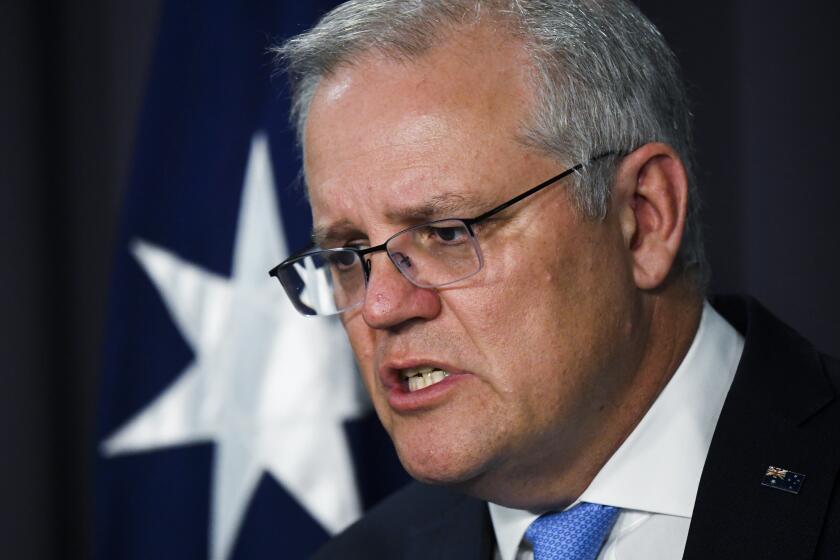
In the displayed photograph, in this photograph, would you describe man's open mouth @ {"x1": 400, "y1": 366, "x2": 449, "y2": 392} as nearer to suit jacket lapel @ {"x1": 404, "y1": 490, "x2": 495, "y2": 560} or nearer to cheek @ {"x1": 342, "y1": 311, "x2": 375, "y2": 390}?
cheek @ {"x1": 342, "y1": 311, "x2": 375, "y2": 390}

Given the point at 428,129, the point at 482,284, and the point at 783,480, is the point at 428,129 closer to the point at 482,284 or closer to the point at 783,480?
the point at 482,284

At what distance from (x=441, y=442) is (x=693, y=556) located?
385mm

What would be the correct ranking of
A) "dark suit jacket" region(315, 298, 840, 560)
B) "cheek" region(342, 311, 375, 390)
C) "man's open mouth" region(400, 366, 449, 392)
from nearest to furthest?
"dark suit jacket" region(315, 298, 840, 560) → "man's open mouth" region(400, 366, 449, 392) → "cheek" region(342, 311, 375, 390)

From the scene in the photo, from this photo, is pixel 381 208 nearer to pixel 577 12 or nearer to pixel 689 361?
pixel 577 12

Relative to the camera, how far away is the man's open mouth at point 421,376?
1.51 m

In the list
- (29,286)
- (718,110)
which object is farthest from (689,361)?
(29,286)

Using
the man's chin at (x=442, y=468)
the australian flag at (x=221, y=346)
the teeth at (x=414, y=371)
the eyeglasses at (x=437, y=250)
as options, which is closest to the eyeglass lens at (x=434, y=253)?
the eyeglasses at (x=437, y=250)

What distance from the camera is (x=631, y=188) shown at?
62.1 inches

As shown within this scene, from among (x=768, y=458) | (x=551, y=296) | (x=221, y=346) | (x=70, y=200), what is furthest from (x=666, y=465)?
(x=70, y=200)

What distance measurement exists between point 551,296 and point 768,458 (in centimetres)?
39

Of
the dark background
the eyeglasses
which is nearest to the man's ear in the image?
the eyeglasses

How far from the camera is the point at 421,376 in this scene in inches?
60.0

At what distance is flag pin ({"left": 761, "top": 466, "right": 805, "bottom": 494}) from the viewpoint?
4.68 ft

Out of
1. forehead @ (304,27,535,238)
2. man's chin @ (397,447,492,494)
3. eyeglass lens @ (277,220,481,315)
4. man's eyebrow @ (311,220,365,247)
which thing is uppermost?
forehead @ (304,27,535,238)
